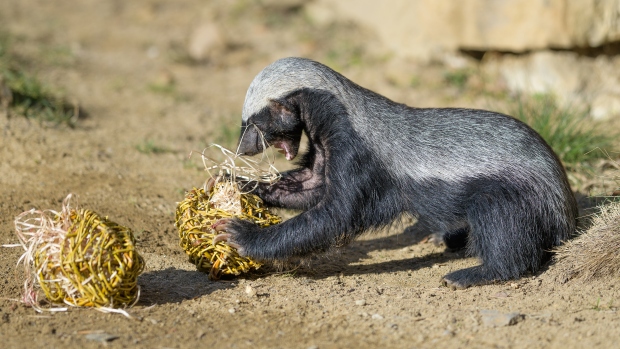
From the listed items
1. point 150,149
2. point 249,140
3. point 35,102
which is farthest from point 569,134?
point 35,102

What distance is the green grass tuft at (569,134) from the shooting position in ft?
24.4

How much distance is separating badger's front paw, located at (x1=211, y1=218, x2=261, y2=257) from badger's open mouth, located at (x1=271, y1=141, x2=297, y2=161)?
801 mm

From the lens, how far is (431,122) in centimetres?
553

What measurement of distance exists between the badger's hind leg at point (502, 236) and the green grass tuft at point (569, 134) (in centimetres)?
224

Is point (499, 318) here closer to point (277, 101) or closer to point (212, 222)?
point (212, 222)

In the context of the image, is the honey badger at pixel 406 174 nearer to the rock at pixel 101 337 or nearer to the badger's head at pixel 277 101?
the badger's head at pixel 277 101

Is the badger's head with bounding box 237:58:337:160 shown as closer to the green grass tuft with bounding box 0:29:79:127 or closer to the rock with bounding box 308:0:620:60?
the green grass tuft with bounding box 0:29:79:127

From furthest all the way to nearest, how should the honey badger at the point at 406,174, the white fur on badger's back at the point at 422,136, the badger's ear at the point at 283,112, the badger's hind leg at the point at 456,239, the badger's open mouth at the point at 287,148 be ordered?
the badger's hind leg at the point at 456,239 → the badger's open mouth at the point at 287,148 → the badger's ear at the point at 283,112 → the white fur on badger's back at the point at 422,136 → the honey badger at the point at 406,174

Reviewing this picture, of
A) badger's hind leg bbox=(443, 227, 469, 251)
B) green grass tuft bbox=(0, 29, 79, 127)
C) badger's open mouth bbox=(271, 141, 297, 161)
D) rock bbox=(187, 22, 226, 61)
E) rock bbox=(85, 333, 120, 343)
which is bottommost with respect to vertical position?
rock bbox=(85, 333, 120, 343)

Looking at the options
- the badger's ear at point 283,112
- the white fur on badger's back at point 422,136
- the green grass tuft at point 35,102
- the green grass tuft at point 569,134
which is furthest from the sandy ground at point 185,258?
the green grass tuft at point 569,134

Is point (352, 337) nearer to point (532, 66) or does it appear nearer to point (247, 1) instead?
point (532, 66)

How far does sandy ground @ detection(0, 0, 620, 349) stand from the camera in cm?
427

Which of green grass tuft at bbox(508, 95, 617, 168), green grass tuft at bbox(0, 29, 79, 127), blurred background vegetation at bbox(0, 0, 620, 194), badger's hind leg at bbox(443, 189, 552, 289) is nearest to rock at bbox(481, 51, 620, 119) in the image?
blurred background vegetation at bbox(0, 0, 620, 194)

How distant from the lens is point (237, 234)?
199 inches
